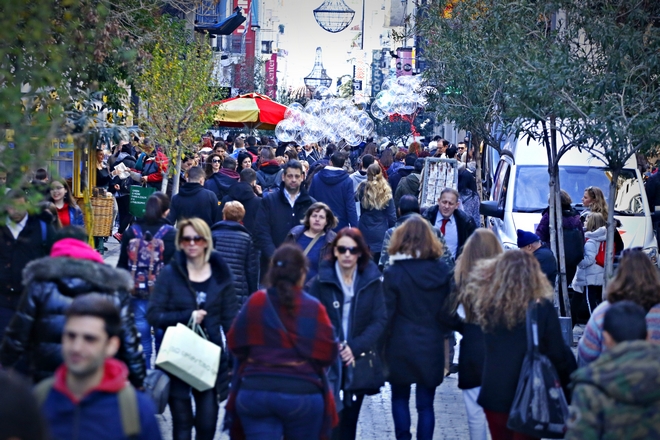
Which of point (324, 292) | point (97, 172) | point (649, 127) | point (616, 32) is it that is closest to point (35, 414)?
point (324, 292)

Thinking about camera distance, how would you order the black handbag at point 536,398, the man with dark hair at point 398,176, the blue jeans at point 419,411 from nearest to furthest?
1. the black handbag at point 536,398
2. the blue jeans at point 419,411
3. the man with dark hair at point 398,176

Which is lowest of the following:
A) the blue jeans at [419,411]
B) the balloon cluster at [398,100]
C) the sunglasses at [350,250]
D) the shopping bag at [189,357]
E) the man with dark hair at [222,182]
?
the blue jeans at [419,411]

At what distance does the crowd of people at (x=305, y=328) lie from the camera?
155 inches

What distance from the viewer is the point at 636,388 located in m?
3.95

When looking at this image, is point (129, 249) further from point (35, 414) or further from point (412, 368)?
point (35, 414)

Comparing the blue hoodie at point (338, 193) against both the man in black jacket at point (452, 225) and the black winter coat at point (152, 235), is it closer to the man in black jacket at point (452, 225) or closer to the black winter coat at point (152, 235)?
the man in black jacket at point (452, 225)

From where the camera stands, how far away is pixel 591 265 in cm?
1169

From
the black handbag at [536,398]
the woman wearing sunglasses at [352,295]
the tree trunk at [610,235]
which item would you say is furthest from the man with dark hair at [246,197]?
the black handbag at [536,398]

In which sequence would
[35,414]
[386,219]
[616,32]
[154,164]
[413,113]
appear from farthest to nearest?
[413,113] < [154,164] < [386,219] < [616,32] < [35,414]

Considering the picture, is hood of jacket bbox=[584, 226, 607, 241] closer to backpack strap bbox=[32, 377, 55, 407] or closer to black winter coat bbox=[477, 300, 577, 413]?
Answer: black winter coat bbox=[477, 300, 577, 413]

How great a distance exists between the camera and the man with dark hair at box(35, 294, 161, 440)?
355 cm

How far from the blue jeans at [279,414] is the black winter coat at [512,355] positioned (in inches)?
47.7

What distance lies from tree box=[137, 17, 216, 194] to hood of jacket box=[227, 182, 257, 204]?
3.13 metres

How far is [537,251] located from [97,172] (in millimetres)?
10110
